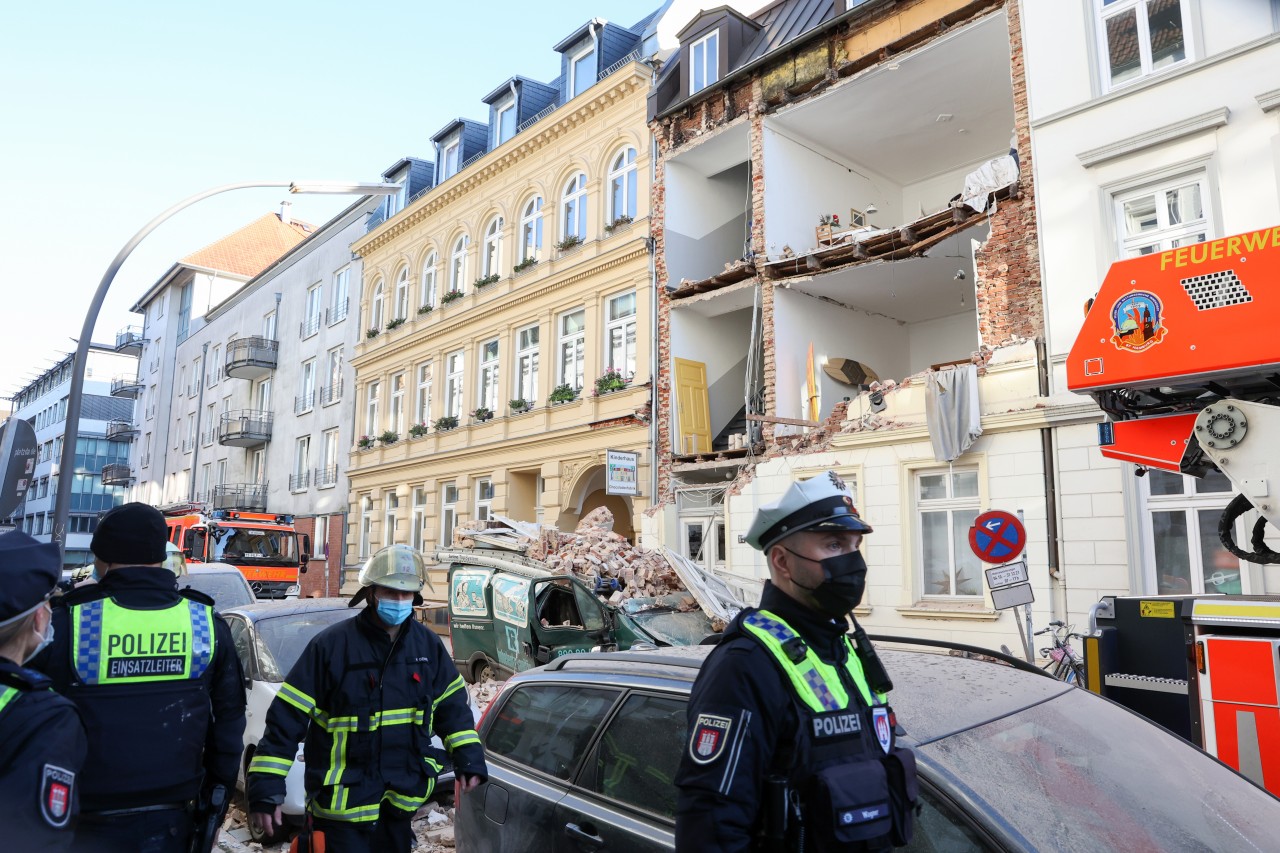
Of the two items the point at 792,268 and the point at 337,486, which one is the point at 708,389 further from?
the point at 337,486

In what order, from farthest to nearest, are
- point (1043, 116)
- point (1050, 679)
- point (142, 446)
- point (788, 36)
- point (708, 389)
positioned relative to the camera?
1. point (142, 446)
2. point (708, 389)
3. point (788, 36)
4. point (1043, 116)
5. point (1050, 679)

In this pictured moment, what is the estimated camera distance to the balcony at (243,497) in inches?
1371

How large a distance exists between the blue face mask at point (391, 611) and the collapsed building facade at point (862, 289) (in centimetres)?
1032

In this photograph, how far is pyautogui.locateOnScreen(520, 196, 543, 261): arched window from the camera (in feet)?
74.4

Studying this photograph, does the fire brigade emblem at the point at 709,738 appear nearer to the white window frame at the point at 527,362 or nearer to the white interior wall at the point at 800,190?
the white interior wall at the point at 800,190

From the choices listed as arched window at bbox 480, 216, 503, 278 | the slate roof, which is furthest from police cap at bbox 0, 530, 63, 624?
the slate roof

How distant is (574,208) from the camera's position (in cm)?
2164

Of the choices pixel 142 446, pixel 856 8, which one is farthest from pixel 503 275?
pixel 142 446

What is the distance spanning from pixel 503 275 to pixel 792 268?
986 cm

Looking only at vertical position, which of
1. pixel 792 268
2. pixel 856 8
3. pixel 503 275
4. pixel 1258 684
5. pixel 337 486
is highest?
pixel 856 8

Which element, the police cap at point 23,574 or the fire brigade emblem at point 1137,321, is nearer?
the police cap at point 23,574

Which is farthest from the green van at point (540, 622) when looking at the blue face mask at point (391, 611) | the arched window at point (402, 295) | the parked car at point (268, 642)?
the arched window at point (402, 295)

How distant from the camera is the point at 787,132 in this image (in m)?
17.3

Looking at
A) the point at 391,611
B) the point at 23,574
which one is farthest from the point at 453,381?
the point at 23,574
